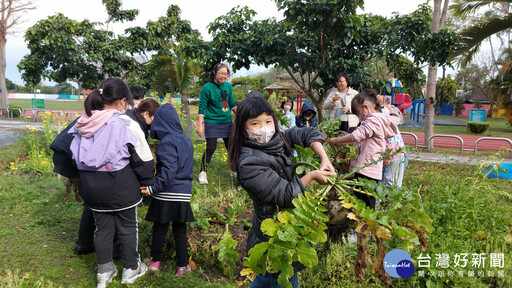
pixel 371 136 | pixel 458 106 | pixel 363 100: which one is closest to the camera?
pixel 371 136

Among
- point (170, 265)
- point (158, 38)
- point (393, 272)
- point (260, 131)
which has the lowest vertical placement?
point (170, 265)

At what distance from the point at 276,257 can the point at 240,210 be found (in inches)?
103

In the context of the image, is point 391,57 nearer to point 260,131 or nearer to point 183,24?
point 260,131

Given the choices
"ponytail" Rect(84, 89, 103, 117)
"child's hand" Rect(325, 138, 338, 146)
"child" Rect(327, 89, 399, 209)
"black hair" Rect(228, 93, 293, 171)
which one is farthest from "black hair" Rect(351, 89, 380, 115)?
"ponytail" Rect(84, 89, 103, 117)

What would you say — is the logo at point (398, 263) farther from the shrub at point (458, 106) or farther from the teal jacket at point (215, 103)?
the shrub at point (458, 106)

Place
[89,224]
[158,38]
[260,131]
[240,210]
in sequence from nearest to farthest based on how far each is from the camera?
[260,131]
[89,224]
[240,210]
[158,38]

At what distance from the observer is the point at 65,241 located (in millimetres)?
3537

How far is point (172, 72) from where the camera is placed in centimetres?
1414

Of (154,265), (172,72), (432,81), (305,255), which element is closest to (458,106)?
(432,81)

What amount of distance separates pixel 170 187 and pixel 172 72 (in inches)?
472

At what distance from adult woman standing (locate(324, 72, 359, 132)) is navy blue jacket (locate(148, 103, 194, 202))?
98.0 inches

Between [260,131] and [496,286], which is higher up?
[260,131]

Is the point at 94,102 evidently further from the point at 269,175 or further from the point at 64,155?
the point at 269,175

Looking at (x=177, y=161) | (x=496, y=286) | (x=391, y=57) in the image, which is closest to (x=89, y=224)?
(x=177, y=161)
